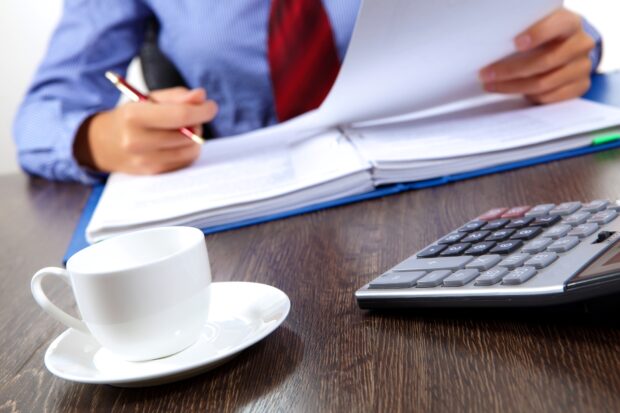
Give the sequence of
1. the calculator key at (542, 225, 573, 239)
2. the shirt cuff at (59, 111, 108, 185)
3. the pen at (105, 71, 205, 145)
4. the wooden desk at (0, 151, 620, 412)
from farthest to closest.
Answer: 1. the shirt cuff at (59, 111, 108, 185)
2. the pen at (105, 71, 205, 145)
3. the calculator key at (542, 225, 573, 239)
4. the wooden desk at (0, 151, 620, 412)

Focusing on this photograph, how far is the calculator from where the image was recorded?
36cm

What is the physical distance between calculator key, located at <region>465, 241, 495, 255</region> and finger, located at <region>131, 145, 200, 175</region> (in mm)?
581

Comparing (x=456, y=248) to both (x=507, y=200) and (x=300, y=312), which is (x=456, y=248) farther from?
(x=507, y=200)

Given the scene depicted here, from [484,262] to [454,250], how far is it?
0.14ft

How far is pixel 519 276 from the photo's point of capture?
0.38 m

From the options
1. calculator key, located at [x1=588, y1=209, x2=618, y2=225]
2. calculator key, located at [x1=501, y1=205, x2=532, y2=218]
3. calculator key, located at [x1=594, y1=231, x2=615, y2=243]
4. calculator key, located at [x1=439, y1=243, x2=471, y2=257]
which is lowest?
calculator key, located at [x1=501, y1=205, x2=532, y2=218]

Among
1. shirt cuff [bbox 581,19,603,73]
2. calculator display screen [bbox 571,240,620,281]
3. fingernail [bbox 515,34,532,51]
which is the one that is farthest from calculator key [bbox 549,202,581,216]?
shirt cuff [bbox 581,19,603,73]

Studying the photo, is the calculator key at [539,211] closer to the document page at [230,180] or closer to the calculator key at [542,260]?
the calculator key at [542,260]

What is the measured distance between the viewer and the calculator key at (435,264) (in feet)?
1.39

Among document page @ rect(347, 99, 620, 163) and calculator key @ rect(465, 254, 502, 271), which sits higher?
calculator key @ rect(465, 254, 502, 271)

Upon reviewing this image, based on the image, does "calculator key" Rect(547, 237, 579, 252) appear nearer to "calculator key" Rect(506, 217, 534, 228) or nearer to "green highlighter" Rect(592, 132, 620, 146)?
"calculator key" Rect(506, 217, 534, 228)

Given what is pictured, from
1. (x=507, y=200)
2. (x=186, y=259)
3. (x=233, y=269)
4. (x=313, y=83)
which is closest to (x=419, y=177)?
(x=507, y=200)

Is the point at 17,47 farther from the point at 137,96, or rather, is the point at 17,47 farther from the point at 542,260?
the point at 542,260

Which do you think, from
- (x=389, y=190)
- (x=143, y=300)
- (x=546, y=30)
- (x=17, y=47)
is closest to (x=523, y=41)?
(x=546, y=30)
